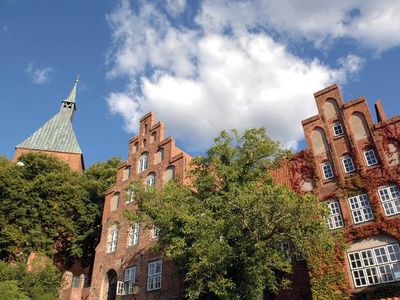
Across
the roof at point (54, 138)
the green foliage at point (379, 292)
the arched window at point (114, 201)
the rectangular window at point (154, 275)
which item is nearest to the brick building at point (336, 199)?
the rectangular window at point (154, 275)

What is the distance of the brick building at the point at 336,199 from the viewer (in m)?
18.3

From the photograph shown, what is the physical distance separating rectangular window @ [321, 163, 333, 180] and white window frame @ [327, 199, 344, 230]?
144 centimetres

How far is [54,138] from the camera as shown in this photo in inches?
2269

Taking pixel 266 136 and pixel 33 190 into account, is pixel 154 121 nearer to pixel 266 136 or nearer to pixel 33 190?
pixel 33 190

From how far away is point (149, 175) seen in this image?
2884 centimetres

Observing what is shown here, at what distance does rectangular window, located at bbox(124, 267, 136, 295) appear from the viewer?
990 inches

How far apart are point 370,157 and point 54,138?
48682 millimetres

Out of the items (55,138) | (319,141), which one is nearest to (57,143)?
(55,138)

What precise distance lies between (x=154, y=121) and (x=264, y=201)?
17732 millimetres

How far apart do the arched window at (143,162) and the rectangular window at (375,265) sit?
16617mm

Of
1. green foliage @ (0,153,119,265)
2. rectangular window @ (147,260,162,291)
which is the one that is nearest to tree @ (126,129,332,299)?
rectangular window @ (147,260,162,291)

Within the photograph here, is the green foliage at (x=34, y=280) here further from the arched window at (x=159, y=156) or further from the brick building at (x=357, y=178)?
the brick building at (x=357, y=178)

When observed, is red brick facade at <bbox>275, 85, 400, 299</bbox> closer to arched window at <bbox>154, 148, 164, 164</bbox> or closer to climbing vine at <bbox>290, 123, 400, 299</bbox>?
climbing vine at <bbox>290, 123, 400, 299</bbox>

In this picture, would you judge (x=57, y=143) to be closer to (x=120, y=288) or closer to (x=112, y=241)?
(x=112, y=241)
